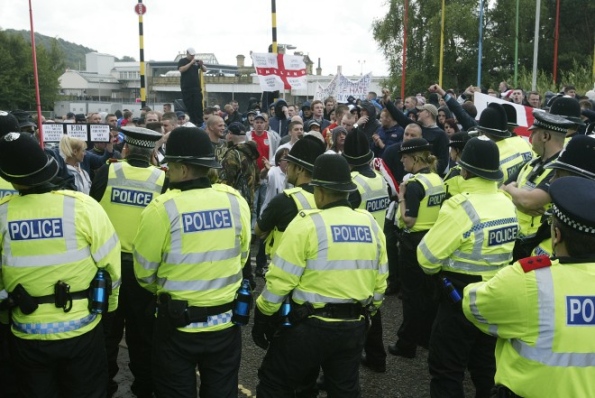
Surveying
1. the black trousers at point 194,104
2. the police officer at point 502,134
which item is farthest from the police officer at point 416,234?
the black trousers at point 194,104

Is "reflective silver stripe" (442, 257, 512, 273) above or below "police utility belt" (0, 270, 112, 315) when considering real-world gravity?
below

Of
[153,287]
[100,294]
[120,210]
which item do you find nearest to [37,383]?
[100,294]

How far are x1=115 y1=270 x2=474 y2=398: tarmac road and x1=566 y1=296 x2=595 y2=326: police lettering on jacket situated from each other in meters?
2.98

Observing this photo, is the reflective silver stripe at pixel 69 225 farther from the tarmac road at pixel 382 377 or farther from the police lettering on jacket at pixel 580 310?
the police lettering on jacket at pixel 580 310

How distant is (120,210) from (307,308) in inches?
76.0

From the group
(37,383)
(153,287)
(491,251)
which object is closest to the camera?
(37,383)

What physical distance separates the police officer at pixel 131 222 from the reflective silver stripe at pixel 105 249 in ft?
2.95

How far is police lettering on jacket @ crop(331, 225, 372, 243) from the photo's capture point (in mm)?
3873

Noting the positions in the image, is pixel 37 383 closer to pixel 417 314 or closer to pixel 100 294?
pixel 100 294

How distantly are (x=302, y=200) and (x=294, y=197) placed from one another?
0.24ft

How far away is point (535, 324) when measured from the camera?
2574 mm

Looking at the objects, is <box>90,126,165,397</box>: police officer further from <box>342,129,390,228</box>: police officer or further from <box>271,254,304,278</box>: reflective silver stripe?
<box>342,129,390,228</box>: police officer

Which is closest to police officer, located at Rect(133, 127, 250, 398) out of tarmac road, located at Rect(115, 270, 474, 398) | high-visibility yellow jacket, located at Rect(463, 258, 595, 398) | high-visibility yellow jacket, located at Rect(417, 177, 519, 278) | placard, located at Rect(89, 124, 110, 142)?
tarmac road, located at Rect(115, 270, 474, 398)

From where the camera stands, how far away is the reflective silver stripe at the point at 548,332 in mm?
2523
